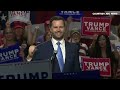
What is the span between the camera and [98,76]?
3930 mm

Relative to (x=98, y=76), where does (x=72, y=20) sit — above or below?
above

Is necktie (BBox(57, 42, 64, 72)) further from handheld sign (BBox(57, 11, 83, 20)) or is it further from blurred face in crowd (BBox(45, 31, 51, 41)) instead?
handheld sign (BBox(57, 11, 83, 20))

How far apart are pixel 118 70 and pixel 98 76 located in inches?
11.6

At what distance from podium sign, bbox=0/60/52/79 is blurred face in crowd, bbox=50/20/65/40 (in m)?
0.39

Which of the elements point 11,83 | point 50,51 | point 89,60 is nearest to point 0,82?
point 11,83

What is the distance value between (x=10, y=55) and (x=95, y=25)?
123 cm

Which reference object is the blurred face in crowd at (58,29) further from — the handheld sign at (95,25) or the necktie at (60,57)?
the handheld sign at (95,25)

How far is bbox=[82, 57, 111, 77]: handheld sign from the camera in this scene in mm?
3932

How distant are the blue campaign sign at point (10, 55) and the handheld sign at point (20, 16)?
361 mm

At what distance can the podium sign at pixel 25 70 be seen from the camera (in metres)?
3.89

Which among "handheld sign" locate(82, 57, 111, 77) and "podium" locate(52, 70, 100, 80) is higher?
"handheld sign" locate(82, 57, 111, 77)

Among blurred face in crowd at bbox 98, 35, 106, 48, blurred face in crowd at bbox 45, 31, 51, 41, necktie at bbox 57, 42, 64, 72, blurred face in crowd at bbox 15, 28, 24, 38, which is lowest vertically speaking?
necktie at bbox 57, 42, 64, 72

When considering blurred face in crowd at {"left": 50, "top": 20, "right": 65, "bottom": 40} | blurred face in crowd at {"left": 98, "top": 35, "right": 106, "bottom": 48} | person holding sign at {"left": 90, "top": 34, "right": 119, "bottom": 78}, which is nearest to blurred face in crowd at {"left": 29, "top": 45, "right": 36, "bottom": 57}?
blurred face in crowd at {"left": 50, "top": 20, "right": 65, "bottom": 40}

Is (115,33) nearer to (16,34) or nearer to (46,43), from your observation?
(46,43)
